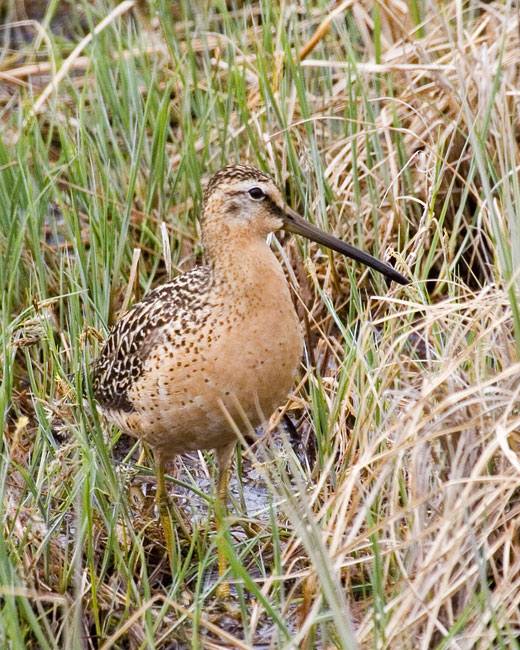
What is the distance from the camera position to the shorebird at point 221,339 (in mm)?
3031

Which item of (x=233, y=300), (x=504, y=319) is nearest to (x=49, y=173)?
(x=233, y=300)

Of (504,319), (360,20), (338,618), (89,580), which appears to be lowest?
(89,580)

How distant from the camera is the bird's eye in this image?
3184mm

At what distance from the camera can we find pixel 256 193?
3.19m

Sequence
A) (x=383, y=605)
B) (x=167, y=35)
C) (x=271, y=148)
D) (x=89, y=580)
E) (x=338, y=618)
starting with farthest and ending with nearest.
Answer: (x=167, y=35)
(x=271, y=148)
(x=89, y=580)
(x=383, y=605)
(x=338, y=618)

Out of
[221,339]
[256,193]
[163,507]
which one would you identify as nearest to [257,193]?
[256,193]

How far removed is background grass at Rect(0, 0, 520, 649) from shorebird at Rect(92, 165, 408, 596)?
13 cm

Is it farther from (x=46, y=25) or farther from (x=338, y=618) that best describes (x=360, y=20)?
(x=338, y=618)

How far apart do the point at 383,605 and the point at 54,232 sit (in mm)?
2182

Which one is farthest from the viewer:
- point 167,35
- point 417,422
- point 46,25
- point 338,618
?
point 46,25

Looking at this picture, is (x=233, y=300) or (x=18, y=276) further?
(x=18, y=276)

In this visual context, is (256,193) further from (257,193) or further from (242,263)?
(242,263)

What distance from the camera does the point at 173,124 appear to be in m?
5.34

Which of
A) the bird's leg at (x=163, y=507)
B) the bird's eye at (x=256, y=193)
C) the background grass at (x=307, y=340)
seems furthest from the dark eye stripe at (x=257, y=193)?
the bird's leg at (x=163, y=507)
